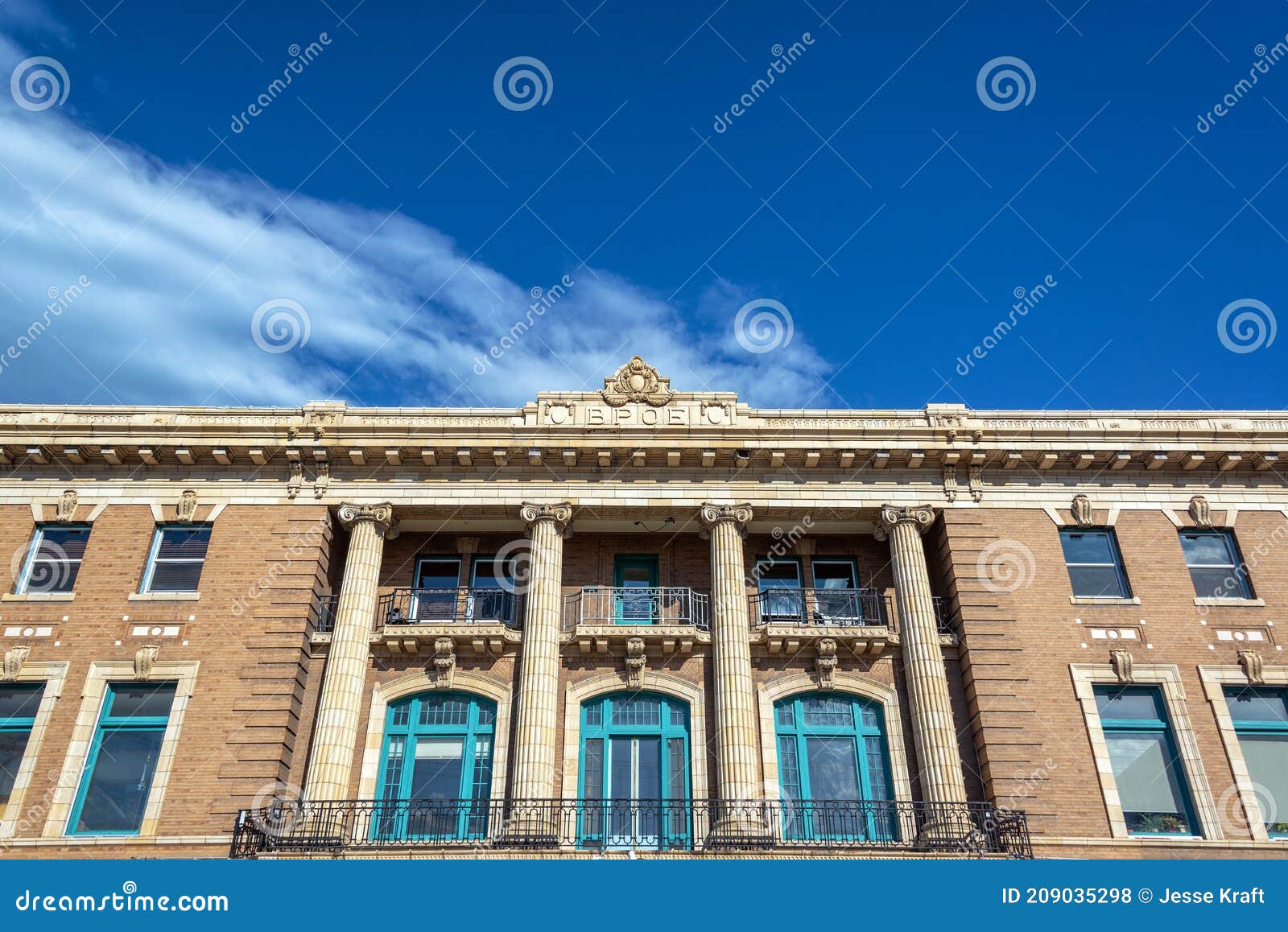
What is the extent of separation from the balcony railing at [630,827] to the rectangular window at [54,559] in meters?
7.47

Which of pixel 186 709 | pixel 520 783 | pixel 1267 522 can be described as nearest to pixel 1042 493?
pixel 1267 522

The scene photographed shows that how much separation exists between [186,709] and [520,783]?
22.9ft

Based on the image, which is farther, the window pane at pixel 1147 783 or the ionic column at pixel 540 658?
the ionic column at pixel 540 658

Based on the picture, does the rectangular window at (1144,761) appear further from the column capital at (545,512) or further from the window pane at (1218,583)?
the column capital at (545,512)

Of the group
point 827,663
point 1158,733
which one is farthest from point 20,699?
point 1158,733

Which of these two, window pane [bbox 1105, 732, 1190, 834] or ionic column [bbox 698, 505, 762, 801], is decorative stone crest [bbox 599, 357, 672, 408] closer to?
ionic column [bbox 698, 505, 762, 801]

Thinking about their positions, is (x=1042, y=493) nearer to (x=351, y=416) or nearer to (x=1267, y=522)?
(x=1267, y=522)

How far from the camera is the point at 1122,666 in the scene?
21.0 meters

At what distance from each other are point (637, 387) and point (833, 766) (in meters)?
9.47

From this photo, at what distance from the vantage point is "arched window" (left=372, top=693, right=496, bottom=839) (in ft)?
66.5

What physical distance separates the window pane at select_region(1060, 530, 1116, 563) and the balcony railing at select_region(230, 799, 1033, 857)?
6.34 m

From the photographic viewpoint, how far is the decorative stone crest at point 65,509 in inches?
893

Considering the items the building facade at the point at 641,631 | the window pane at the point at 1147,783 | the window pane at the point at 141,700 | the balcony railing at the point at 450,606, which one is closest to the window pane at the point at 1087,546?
the building facade at the point at 641,631

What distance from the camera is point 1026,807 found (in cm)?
1950
